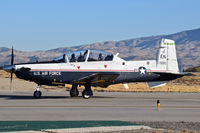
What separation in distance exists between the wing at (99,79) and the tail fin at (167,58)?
11.5 ft

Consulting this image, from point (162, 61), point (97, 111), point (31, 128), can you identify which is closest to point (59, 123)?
point (31, 128)

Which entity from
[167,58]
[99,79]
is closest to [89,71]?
[99,79]

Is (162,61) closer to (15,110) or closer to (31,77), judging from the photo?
(31,77)

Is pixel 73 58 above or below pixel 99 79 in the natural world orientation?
above

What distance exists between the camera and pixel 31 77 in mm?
23172

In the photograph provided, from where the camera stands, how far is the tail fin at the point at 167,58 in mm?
25984

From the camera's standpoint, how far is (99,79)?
2397cm

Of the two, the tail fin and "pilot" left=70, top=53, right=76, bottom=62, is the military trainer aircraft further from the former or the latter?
the tail fin

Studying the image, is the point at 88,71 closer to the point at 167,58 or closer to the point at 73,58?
the point at 73,58

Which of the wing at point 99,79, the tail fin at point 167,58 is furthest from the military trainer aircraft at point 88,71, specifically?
the tail fin at point 167,58

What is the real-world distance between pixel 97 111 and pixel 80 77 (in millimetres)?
7313

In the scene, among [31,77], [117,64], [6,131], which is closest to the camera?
[6,131]

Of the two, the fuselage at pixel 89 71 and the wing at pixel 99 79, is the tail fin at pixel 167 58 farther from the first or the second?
the wing at pixel 99 79

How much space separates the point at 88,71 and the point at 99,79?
2.70 feet
